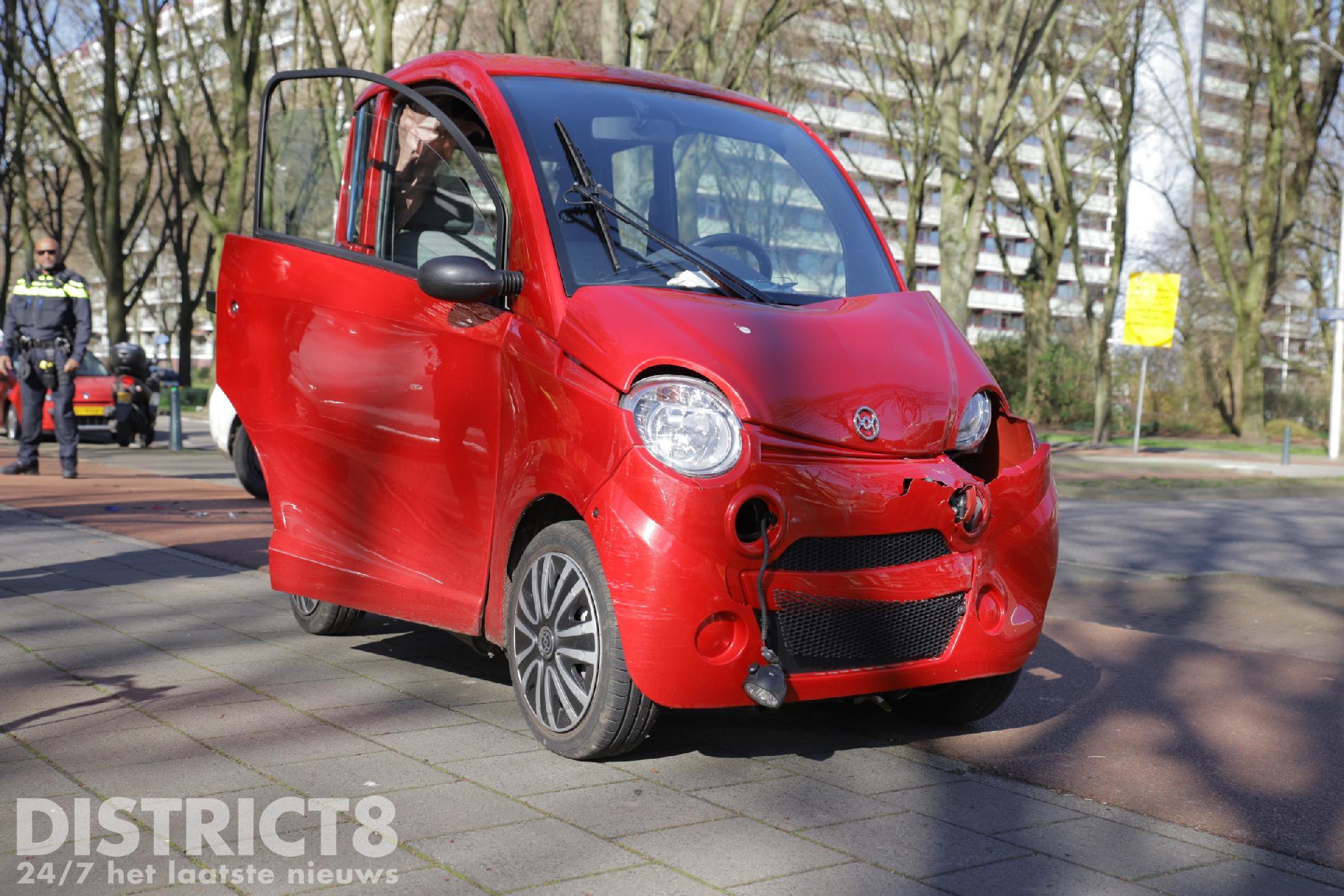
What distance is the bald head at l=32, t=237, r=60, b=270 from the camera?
41.0ft

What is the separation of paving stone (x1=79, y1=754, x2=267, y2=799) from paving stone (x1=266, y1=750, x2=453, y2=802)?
0.11 metres

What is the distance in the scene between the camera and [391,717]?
4.78 metres

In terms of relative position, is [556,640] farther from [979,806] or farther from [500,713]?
[979,806]

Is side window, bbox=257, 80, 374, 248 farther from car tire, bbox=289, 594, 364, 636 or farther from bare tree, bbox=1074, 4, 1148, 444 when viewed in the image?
bare tree, bbox=1074, 4, 1148, 444

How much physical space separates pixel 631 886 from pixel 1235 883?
4.73 ft

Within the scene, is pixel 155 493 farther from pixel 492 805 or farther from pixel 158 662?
pixel 492 805

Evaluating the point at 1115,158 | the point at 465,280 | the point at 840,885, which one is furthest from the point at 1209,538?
the point at 1115,158

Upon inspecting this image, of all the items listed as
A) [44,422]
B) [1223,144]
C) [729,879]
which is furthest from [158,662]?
[1223,144]

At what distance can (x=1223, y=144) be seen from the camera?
46.3 m

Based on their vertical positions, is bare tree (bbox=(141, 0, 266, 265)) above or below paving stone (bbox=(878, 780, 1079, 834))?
above

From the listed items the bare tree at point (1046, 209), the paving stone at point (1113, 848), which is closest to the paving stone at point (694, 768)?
the paving stone at point (1113, 848)

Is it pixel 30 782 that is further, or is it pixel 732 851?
pixel 30 782

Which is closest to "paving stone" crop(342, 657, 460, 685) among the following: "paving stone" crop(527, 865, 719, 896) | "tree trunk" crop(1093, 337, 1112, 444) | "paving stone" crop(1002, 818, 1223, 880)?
"paving stone" crop(527, 865, 719, 896)

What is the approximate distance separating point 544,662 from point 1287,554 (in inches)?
319
